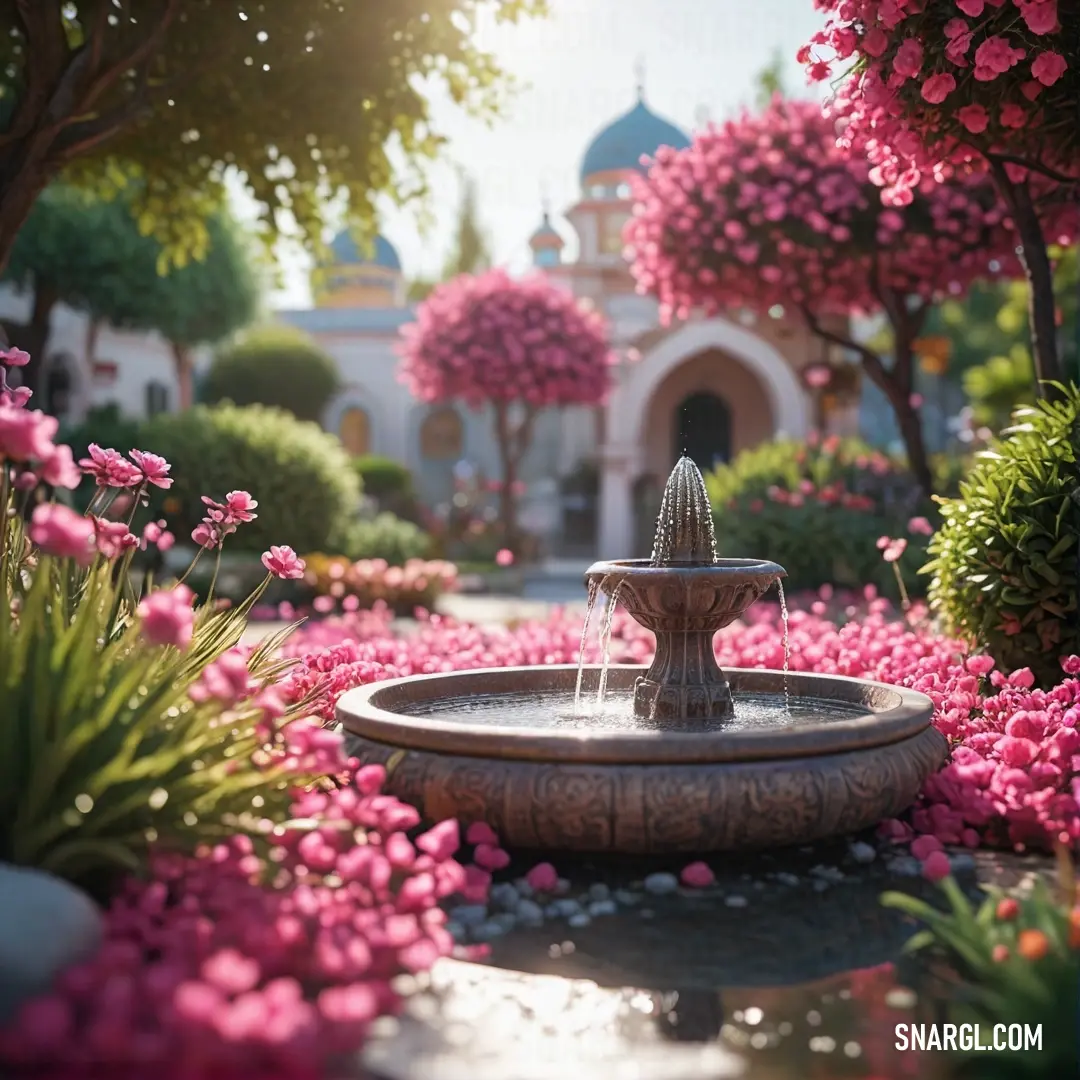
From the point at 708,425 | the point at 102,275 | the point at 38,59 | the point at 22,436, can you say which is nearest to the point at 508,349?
the point at 708,425

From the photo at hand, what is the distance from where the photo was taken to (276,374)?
3084 cm

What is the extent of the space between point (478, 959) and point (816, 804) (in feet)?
3.87

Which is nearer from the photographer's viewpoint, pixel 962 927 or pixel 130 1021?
pixel 130 1021

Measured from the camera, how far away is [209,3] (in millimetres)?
7852

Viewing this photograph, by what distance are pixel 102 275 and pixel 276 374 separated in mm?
8240

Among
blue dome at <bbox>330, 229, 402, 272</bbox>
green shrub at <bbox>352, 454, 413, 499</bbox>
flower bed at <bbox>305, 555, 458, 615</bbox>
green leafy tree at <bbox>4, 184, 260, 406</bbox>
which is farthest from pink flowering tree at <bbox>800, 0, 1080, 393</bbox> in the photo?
blue dome at <bbox>330, 229, 402, 272</bbox>

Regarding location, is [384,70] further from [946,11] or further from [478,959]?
[478,959]

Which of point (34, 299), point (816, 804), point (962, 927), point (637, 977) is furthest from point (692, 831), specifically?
point (34, 299)

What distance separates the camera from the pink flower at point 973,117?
543cm

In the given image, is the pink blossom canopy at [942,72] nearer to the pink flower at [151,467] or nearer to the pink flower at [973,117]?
the pink flower at [973,117]

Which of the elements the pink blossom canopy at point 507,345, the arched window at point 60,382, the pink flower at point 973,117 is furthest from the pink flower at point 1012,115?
the arched window at point 60,382

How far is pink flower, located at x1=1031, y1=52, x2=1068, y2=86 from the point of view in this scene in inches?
195

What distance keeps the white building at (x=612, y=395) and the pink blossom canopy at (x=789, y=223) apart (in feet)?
29.9

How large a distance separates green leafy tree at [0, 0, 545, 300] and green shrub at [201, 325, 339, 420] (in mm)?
21599
